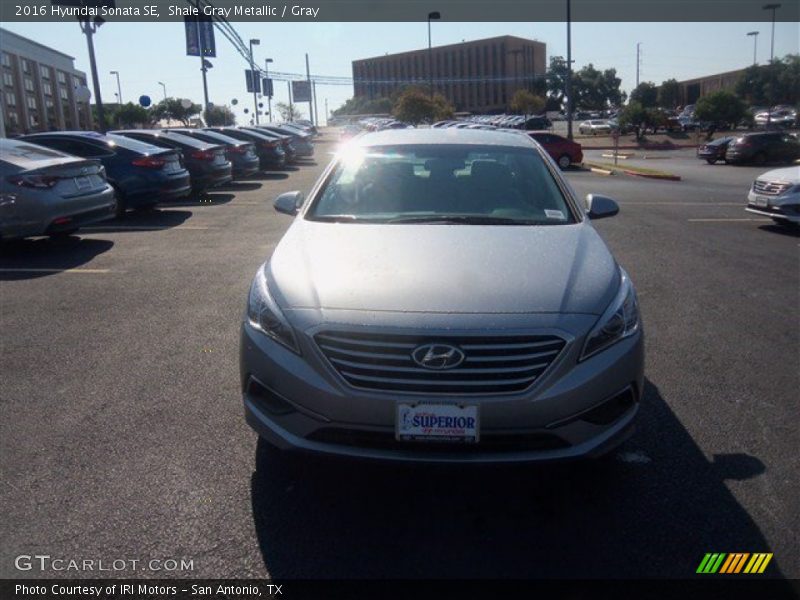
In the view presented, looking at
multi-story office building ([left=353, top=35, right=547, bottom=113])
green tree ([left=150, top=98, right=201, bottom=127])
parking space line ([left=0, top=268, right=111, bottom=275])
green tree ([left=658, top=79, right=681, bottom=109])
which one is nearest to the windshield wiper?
parking space line ([left=0, top=268, right=111, bottom=275])

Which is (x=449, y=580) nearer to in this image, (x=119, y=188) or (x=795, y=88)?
(x=119, y=188)

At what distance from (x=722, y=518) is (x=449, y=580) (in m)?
1.28

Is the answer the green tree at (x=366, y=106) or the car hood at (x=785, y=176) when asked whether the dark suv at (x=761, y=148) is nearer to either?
the car hood at (x=785, y=176)

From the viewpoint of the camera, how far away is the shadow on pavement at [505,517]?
2895 mm

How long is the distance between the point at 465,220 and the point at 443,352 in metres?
1.49

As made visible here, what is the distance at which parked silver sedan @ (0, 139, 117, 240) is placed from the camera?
29.1 ft

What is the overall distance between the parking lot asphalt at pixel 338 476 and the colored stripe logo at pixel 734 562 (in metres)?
0.04

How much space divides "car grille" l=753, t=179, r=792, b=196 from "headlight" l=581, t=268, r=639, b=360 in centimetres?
895

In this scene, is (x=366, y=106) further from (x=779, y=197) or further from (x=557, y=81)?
(x=779, y=197)

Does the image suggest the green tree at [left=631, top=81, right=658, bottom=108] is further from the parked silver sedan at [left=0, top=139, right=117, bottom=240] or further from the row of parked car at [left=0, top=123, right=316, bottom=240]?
the parked silver sedan at [left=0, top=139, right=117, bottom=240]

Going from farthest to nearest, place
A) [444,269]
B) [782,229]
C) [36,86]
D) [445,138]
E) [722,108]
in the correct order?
1. [36,86]
2. [722,108]
3. [782,229]
4. [445,138]
5. [444,269]

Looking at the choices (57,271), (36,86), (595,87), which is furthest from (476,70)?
(57,271)

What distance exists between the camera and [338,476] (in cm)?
357

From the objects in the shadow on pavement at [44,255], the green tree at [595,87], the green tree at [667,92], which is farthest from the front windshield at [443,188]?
the green tree at [595,87]
